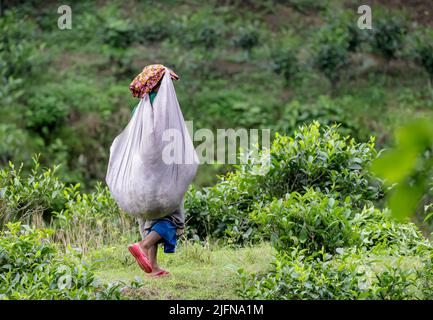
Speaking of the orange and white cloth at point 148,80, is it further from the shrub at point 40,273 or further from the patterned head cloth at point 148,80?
the shrub at point 40,273

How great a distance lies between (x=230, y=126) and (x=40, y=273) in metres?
7.18

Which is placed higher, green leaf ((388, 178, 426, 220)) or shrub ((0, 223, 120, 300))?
green leaf ((388, 178, 426, 220))

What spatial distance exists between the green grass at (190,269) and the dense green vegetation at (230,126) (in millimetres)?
18

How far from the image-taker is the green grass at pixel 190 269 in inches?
219

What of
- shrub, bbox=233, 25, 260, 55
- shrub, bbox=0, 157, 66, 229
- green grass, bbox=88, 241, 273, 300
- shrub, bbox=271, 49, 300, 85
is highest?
shrub, bbox=233, 25, 260, 55

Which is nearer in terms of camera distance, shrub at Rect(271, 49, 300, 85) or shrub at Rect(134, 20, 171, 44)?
shrub at Rect(271, 49, 300, 85)

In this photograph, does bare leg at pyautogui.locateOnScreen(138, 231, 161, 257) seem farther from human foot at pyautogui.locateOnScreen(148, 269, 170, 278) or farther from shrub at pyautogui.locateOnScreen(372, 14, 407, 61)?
shrub at pyautogui.locateOnScreen(372, 14, 407, 61)

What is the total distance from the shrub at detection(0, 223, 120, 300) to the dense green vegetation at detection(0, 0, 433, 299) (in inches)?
0.5

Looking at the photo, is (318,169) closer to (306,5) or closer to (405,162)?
(405,162)

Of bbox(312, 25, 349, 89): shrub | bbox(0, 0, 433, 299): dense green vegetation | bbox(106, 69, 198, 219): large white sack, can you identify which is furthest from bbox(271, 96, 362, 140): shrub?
bbox(106, 69, 198, 219): large white sack

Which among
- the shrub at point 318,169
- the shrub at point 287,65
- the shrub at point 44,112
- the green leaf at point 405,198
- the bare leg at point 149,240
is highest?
the shrub at point 287,65

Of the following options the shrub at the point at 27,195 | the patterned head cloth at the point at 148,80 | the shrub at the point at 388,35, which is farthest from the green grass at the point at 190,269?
the shrub at the point at 388,35

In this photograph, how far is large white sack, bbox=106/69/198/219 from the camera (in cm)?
574

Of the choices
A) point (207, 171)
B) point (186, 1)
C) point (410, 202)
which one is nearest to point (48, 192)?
point (207, 171)
